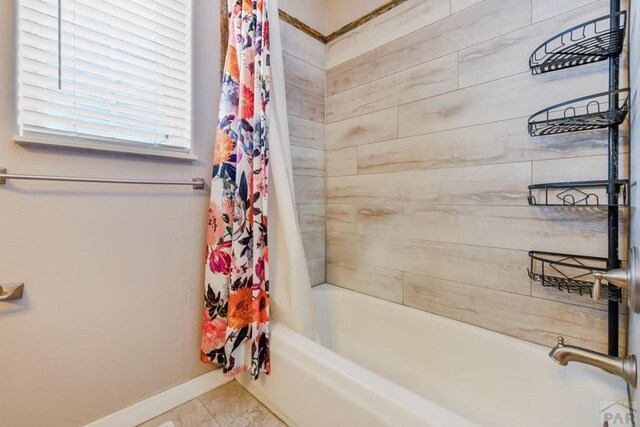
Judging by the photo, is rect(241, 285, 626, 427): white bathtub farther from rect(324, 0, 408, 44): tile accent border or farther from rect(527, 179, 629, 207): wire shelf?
rect(324, 0, 408, 44): tile accent border

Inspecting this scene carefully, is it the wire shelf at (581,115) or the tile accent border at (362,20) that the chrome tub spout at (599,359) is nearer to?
the wire shelf at (581,115)

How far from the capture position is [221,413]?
4.13 feet

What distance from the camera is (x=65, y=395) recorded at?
1.06 meters

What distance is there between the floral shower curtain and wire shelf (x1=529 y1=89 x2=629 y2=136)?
1.15 metres

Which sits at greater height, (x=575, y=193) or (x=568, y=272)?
(x=575, y=193)

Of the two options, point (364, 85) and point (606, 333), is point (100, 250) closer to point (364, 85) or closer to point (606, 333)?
point (364, 85)

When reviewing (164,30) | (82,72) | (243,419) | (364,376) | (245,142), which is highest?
(164,30)

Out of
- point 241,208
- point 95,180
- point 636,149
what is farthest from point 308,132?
point 636,149

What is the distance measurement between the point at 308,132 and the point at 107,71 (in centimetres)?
110

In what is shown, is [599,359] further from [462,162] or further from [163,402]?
[163,402]

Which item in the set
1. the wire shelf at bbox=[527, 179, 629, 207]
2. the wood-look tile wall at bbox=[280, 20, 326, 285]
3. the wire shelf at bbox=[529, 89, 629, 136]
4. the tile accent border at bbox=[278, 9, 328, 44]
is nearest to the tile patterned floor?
the wood-look tile wall at bbox=[280, 20, 326, 285]

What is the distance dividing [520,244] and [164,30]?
5.99 feet

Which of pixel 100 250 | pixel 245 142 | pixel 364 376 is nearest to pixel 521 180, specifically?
pixel 364 376

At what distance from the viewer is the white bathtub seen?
0.89 meters
